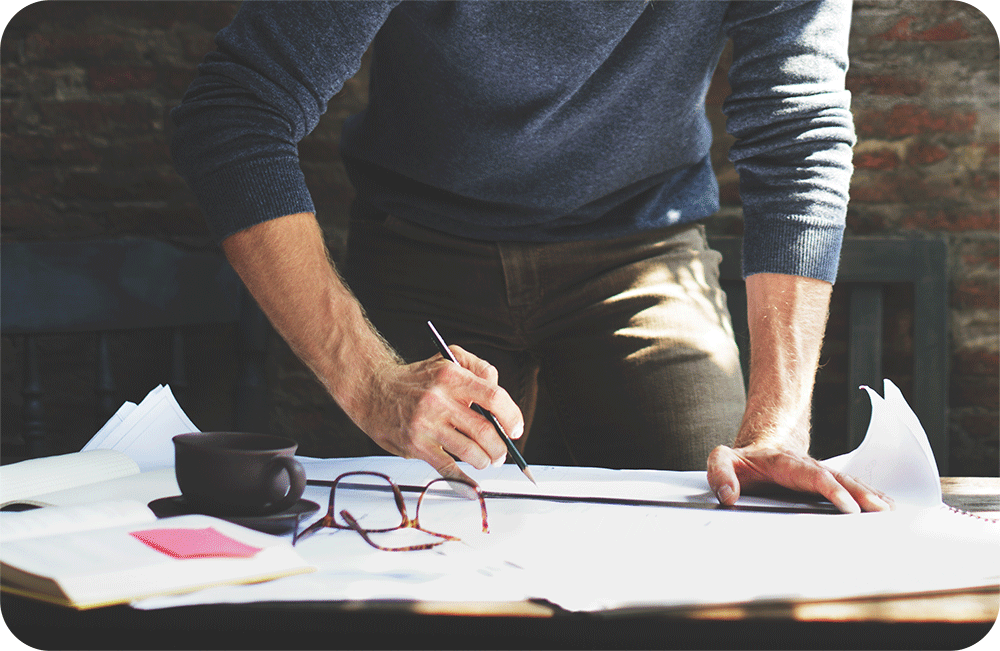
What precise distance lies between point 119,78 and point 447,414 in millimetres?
1641

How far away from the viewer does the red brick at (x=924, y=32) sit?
196cm

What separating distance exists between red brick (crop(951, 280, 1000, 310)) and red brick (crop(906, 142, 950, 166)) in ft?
1.08

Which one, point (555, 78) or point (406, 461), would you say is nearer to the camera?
point (406, 461)

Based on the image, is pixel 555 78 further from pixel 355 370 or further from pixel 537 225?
Answer: pixel 355 370

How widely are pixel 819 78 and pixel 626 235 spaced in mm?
401

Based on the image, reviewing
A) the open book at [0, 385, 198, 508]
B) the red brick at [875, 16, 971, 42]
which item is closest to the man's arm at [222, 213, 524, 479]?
the open book at [0, 385, 198, 508]

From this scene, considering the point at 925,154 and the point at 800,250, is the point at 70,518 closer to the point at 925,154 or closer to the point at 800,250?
the point at 800,250

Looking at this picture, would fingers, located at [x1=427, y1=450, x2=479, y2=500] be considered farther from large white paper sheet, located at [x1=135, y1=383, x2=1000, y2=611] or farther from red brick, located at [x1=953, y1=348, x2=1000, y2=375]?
red brick, located at [x1=953, y1=348, x2=1000, y2=375]

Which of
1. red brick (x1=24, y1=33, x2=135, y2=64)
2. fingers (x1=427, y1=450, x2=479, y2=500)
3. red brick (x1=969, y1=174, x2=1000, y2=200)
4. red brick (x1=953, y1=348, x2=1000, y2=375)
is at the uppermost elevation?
red brick (x1=24, y1=33, x2=135, y2=64)

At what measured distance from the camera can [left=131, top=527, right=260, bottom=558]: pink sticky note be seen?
0.58 m

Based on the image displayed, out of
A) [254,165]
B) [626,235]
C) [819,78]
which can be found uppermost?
[819,78]

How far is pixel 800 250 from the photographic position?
3.85ft

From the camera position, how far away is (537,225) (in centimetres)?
134

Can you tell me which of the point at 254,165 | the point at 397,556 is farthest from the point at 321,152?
the point at 397,556
